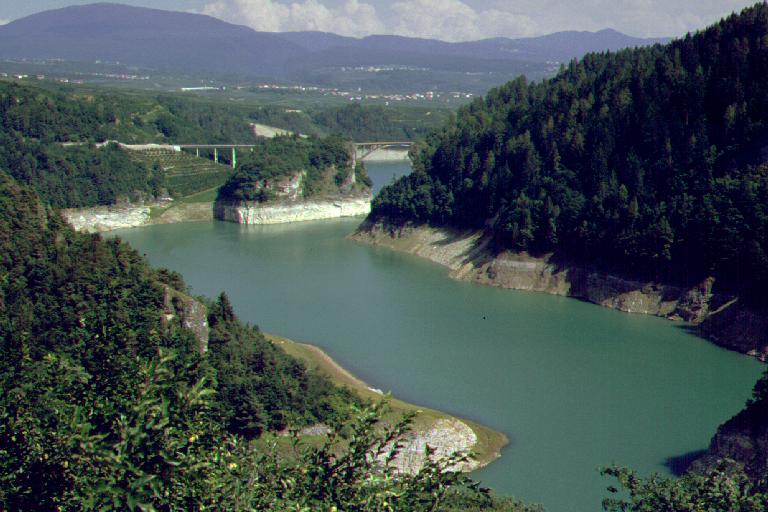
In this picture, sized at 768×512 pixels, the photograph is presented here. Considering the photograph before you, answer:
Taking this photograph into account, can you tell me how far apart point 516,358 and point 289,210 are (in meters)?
31.9

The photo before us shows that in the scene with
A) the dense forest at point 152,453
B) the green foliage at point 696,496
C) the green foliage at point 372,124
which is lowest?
the green foliage at point 372,124

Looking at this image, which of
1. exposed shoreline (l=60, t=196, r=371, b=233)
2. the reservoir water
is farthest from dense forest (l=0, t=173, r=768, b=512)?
exposed shoreline (l=60, t=196, r=371, b=233)

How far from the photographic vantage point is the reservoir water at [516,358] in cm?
2253

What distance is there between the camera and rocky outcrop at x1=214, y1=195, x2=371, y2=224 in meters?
59.6

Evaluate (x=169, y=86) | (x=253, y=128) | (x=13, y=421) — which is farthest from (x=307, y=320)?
(x=169, y=86)

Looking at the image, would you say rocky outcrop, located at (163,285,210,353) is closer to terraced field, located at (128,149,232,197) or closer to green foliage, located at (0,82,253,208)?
green foliage, located at (0,82,253,208)

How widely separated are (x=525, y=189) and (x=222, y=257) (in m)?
14.2

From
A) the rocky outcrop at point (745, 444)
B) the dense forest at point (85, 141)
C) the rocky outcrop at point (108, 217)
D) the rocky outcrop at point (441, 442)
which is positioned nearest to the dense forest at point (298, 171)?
the dense forest at point (85, 141)

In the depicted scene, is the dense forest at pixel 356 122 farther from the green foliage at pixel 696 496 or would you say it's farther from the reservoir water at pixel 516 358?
the green foliage at pixel 696 496

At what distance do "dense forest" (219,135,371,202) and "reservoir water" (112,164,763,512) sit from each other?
1193 cm

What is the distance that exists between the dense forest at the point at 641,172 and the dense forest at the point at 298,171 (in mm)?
10665

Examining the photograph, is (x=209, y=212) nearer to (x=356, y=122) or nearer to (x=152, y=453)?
(x=356, y=122)

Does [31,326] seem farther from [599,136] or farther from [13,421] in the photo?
[599,136]

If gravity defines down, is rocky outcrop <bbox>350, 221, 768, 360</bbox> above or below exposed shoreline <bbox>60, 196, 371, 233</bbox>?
above
